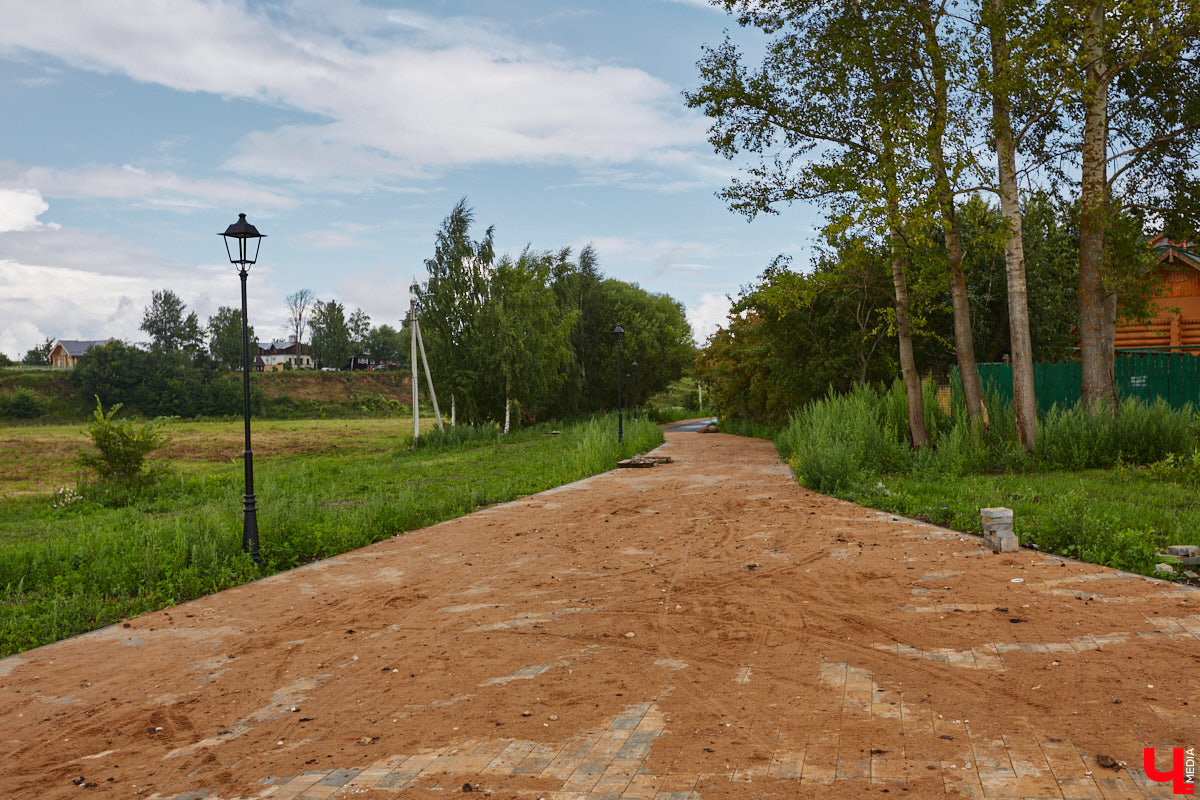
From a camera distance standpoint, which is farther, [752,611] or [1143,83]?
[1143,83]

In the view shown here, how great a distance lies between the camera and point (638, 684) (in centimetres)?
508

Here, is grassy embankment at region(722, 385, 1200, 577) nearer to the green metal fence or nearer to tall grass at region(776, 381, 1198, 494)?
tall grass at region(776, 381, 1198, 494)

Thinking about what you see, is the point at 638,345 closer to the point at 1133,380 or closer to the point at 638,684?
the point at 1133,380

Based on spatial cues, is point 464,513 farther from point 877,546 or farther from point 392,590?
point 877,546

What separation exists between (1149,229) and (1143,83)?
298 centimetres

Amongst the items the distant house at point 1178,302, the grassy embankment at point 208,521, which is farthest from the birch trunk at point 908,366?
the distant house at point 1178,302

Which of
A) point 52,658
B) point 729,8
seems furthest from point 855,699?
point 729,8

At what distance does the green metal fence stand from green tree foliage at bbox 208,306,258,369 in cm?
9037

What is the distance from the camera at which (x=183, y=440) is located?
43.2m

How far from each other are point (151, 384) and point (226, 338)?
2680 centimetres

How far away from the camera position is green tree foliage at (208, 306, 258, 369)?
96875mm

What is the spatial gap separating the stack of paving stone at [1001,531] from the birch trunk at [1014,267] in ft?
23.4

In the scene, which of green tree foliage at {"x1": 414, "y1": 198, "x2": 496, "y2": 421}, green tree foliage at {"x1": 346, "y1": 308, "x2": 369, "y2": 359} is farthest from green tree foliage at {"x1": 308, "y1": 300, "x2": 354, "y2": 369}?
green tree foliage at {"x1": 414, "y1": 198, "x2": 496, "y2": 421}

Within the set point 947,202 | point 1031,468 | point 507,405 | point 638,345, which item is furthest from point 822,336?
point 638,345
